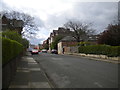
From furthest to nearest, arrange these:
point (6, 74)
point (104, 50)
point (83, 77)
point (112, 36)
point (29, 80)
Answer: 1. point (112, 36)
2. point (104, 50)
3. point (83, 77)
4. point (29, 80)
5. point (6, 74)

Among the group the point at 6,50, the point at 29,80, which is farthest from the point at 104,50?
the point at 6,50

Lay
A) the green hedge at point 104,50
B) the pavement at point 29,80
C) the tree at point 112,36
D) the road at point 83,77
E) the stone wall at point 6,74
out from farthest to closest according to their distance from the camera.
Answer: the tree at point 112,36 < the green hedge at point 104,50 < the road at point 83,77 < the pavement at point 29,80 < the stone wall at point 6,74

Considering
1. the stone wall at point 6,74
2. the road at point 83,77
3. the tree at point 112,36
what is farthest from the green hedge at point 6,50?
the tree at point 112,36

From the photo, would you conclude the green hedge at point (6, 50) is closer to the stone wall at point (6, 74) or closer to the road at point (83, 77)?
the stone wall at point (6, 74)

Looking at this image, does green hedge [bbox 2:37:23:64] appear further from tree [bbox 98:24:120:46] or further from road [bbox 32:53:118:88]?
tree [bbox 98:24:120:46]

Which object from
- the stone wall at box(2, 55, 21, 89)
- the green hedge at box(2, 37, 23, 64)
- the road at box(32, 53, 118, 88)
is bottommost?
the road at box(32, 53, 118, 88)

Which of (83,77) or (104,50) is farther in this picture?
(104,50)

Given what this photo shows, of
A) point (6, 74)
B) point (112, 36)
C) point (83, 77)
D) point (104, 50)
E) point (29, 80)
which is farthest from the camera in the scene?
point (112, 36)

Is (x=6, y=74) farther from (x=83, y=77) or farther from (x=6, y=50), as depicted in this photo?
(x=83, y=77)

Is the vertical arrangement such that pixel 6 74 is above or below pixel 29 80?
above

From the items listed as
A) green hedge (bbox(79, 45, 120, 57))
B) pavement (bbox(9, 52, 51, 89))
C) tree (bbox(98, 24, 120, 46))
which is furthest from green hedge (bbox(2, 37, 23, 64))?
tree (bbox(98, 24, 120, 46))

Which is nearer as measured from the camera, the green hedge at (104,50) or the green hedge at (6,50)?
the green hedge at (6,50)

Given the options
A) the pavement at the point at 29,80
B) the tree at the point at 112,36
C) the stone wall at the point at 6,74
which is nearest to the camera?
the stone wall at the point at 6,74

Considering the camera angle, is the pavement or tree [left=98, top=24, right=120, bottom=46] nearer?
the pavement
